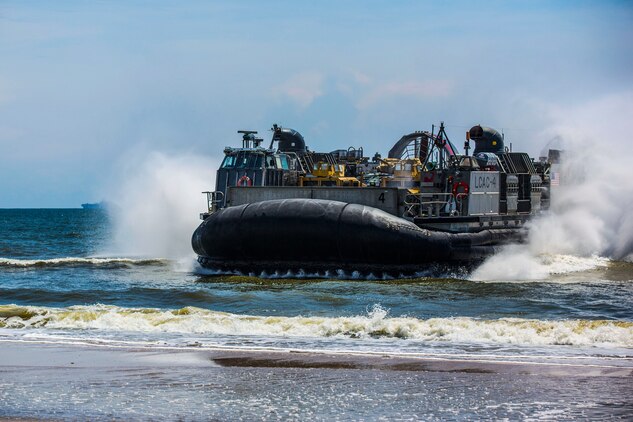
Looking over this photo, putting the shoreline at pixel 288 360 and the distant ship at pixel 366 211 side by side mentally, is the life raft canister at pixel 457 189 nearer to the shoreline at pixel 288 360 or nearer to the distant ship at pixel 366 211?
the distant ship at pixel 366 211

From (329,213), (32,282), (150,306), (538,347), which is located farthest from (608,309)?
(32,282)

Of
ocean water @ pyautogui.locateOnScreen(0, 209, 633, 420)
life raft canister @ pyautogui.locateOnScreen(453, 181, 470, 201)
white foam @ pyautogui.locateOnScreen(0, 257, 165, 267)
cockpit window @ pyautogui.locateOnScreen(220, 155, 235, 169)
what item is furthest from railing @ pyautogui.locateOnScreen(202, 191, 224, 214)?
life raft canister @ pyautogui.locateOnScreen(453, 181, 470, 201)

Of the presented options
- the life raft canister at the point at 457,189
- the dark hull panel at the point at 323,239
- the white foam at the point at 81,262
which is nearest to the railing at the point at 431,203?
the life raft canister at the point at 457,189

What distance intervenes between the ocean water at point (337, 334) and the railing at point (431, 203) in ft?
4.02

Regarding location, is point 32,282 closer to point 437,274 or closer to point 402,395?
point 437,274

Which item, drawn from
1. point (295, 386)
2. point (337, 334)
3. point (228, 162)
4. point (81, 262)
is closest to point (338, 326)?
point (337, 334)

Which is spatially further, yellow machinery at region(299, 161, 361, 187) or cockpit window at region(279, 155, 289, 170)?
yellow machinery at region(299, 161, 361, 187)

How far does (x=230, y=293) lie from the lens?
47.2ft

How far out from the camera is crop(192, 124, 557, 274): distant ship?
1598cm

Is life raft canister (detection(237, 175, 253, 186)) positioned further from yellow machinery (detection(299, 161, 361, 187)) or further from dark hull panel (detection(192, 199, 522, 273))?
dark hull panel (detection(192, 199, 522, 273))

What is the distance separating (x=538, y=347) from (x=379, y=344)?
154cm

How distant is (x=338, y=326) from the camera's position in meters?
10.7

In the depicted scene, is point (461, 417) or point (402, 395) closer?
point (461, 417)

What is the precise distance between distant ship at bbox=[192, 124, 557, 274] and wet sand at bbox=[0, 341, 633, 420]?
681 centimetres
